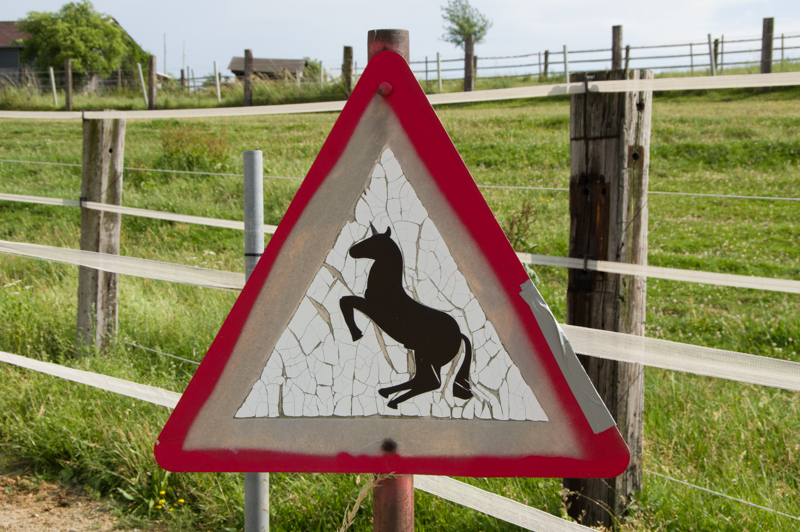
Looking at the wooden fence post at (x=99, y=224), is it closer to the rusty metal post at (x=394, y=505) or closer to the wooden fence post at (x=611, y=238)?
the wooden fence post at (x=611, y=238)

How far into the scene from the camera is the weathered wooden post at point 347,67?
20859 mm

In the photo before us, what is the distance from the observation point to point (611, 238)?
6.62 feet

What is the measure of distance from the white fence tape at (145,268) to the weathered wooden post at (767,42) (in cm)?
2171

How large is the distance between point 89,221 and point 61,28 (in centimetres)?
4553

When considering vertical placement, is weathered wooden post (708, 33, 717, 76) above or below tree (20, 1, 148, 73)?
A: below

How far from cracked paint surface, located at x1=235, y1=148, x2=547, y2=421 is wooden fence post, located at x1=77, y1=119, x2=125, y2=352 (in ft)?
9.66

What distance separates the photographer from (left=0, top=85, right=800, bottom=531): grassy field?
88.4 inches

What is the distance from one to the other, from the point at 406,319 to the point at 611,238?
3.89 feet

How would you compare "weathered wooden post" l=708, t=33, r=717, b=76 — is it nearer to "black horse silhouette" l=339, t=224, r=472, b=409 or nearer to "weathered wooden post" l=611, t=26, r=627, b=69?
"weathered wooden post" l=611, t=26, r=627, b=69

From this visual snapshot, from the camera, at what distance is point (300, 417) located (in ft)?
3.60

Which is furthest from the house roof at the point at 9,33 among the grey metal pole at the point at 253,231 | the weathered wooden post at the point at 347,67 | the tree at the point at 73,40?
the grey metal pole at the point at 253,231

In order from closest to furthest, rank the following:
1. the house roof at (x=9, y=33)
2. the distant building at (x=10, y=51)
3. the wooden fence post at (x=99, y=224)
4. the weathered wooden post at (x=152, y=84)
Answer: the wooden fence post at (x=99, y=224) → the weathered wooden post at (x=152, y=84) → the distant building at (x=10, y=51) → the house roof at (x=9, y=33)

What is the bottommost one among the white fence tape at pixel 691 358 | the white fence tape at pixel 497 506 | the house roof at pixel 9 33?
the white fence tape at pixel 497 506

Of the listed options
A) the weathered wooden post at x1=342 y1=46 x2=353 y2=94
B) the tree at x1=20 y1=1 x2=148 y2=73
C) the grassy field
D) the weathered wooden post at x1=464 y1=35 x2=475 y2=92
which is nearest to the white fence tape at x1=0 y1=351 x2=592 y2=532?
the grassy field
